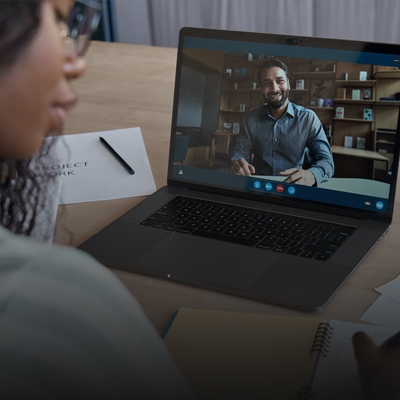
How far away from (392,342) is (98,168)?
704 millimetres

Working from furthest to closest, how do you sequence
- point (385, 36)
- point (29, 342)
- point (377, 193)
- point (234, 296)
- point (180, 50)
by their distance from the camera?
point (385, 36)
point (180, 50)
point (377, 193)
point (234, 296)
point (29, 342)

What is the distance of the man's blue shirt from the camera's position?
3.20ft

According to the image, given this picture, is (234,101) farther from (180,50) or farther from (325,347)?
(325,347)

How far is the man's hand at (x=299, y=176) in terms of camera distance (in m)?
0.99

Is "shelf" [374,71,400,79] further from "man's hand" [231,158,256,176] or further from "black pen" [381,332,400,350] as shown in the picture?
"black pen" [381,332,400,350]

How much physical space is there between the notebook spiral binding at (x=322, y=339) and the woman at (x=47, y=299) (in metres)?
0.34

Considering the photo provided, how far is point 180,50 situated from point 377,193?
0.46 meters

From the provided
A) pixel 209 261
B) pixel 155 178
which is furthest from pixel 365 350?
pixel 155 178

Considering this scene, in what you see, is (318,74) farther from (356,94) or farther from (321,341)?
(321,341)

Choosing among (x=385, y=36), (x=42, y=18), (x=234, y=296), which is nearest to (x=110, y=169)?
(x=234, y=296)

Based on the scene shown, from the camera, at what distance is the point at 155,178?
1149 mm

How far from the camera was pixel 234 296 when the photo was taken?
30.7 inches

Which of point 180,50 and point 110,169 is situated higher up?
point 180,50

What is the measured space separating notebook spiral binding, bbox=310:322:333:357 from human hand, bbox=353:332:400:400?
3cm
